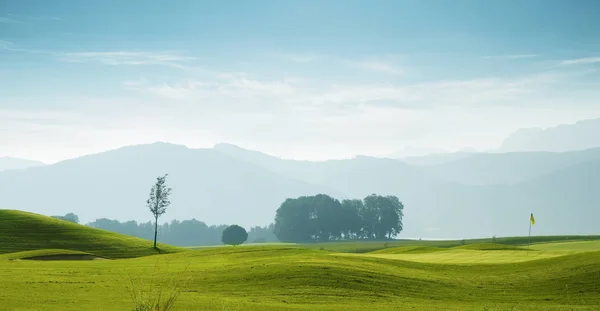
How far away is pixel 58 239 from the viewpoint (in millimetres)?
90188

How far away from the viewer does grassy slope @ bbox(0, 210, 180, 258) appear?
85688 mm

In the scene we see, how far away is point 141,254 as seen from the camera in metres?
89.9

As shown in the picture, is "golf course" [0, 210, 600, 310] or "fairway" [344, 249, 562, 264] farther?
"fairway" [344, 249, 562, 264]

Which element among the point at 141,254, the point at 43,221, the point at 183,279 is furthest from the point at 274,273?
the point at 43,221

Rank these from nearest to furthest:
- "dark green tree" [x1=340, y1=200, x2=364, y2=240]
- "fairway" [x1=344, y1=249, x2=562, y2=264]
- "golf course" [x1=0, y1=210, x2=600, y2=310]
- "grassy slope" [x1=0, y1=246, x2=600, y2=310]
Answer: "golf course" [x1=0, y1=210, x2=600, y2=310], "grassy slope" [x1=0, y1=246, x2=600, y2=310], "fairway" [x1=344, y1=249, x2=562, y2=264], "dark green tree" [x1=340, y1=200, x2=364, y2=240]

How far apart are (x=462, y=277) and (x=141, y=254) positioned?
2044 inches

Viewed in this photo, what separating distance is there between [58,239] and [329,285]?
189 ft

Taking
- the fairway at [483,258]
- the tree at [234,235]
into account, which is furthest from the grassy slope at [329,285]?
the tree at [234,235]

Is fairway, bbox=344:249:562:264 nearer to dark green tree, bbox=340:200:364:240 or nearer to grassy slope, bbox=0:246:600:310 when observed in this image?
grassy slope, bbox=0:246:600:310

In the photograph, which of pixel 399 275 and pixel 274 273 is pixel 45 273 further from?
pixel 399 275

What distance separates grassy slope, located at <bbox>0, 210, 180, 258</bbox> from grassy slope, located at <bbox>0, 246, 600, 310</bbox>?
31.0 metres

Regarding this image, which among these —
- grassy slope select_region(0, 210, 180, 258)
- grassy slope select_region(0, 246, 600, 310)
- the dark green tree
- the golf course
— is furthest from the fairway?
the dark green tree

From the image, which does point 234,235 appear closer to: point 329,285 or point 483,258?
point 483,258

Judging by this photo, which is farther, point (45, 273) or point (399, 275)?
point (399, 275)
